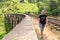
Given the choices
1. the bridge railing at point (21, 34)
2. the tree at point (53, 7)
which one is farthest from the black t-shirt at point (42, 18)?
the tree at point (53, 7)

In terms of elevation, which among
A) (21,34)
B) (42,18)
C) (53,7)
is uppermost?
(21,34)

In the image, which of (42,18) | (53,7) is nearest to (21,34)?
(42,18)

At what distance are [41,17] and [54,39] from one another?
6.83ft

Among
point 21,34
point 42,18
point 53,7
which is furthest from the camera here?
point 53,7

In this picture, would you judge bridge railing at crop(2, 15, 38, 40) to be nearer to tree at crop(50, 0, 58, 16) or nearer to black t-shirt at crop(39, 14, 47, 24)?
black t-shirt at crop(39, 14, 47, 24)

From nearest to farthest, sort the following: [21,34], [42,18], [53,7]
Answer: [21,34] < [42,18] < [53,7]

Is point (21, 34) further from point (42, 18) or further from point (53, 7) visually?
point (53, 7)

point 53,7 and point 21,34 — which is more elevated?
point 21,34

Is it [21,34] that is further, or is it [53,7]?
[53,7]

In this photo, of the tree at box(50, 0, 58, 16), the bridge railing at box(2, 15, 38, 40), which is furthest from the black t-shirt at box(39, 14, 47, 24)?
the tree at box(50, 0, 58, 16)

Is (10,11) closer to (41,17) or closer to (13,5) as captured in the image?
(13,5)

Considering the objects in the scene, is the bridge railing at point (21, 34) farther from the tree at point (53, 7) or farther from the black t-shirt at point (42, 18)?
the tree at point (53, 7)

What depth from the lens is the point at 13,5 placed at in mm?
29188

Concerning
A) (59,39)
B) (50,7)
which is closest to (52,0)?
(50,7)
